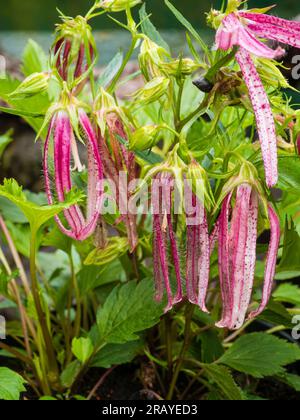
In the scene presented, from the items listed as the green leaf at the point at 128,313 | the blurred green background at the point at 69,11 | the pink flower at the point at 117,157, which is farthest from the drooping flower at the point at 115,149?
the blurred green background at the point at 69,11

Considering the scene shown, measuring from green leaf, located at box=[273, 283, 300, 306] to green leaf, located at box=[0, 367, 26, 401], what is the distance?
32 cm

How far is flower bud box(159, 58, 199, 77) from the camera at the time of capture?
1.91 feet

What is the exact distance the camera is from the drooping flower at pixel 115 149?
60 centimetres

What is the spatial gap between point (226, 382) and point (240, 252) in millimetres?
200

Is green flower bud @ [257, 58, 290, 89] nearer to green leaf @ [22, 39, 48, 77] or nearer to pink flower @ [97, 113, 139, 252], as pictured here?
pink flower @ [97, 113, 139, 252]

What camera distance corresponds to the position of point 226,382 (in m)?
0.70

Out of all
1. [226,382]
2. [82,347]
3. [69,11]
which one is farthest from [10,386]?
[69,11]

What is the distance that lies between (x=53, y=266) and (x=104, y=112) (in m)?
0.44

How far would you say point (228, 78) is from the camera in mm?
560

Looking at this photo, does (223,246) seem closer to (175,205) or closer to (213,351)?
(175,205)

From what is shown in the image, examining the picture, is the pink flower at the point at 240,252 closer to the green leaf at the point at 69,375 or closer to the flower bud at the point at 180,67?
the flower bud at the point at 180,67

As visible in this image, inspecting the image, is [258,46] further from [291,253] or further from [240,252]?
[291,253]

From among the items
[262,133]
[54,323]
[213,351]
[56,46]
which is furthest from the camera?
[54,323]

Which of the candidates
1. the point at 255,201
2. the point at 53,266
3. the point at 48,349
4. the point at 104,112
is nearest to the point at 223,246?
the point at 255,201
